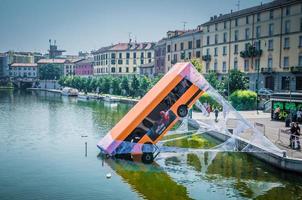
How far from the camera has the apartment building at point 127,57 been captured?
146375mm

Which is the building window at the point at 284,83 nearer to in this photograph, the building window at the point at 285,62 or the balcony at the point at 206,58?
the building window at the point at 285,62

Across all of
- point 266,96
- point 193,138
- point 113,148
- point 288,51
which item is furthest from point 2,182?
point 288,51

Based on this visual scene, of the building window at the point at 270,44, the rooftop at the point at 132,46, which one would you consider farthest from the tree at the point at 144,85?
the rooftop at the point at 132,46

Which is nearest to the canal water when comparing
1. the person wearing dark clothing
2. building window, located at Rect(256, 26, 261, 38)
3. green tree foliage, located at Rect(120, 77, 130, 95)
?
the person wearing dark clothing

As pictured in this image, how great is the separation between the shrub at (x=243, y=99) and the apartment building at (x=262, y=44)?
10.3 meters

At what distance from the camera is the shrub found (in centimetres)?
5962

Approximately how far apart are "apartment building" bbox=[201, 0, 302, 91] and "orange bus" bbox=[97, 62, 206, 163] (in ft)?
139

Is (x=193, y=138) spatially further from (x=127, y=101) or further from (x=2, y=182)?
(x=127, y=101)

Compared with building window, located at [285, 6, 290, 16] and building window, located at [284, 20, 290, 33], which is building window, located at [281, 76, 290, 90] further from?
building window, located at [285, 6, 290, 16]

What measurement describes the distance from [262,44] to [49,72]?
142 m

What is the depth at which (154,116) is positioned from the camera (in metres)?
28.5

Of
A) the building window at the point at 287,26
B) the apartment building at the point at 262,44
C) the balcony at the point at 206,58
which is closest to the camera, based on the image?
the apartment building at the point at 262,44

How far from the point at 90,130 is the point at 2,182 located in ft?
72.1

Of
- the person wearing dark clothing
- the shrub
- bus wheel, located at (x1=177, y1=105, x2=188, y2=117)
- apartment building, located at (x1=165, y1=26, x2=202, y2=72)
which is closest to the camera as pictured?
the person wearing dark clothing
